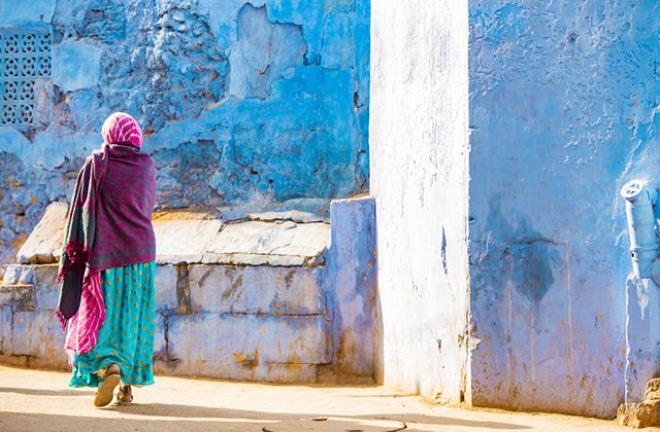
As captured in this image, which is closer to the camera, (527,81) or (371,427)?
(371,427)

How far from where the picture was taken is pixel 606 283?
4949 mm

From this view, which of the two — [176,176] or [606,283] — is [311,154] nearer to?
[176,176]

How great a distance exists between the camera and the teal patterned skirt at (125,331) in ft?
17.0

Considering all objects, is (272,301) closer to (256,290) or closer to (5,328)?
(256,290)

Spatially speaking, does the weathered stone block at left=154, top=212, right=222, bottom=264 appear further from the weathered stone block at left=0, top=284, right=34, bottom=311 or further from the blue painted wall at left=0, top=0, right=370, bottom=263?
the weathered stone block at left=0, top=284, right=34, bottom=311

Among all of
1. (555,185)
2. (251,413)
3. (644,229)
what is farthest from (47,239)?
(644,229)

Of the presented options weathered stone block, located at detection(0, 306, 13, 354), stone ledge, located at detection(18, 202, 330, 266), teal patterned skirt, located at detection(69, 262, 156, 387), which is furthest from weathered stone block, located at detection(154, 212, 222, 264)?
teal patterned skirt, located at detection(69, 262, 156, 387)

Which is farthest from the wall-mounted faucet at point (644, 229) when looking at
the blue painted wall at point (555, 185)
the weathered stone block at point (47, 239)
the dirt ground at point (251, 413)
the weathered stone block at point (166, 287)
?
the weathered stone block at point (47, 239)

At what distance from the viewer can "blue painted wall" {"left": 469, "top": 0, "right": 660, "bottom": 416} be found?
4945 millimetres

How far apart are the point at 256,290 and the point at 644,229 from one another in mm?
2779

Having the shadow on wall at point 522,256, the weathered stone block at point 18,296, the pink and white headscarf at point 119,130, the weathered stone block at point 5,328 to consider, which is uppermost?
the pink and white headscarf at point 119,130

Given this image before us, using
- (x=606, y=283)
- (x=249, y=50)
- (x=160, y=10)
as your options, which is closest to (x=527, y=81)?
(x=606, y=283)

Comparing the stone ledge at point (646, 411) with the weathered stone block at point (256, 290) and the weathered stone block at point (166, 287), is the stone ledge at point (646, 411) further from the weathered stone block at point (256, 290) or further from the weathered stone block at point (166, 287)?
the weathered stone block at point (166, 287)

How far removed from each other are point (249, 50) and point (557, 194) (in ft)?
10.2
